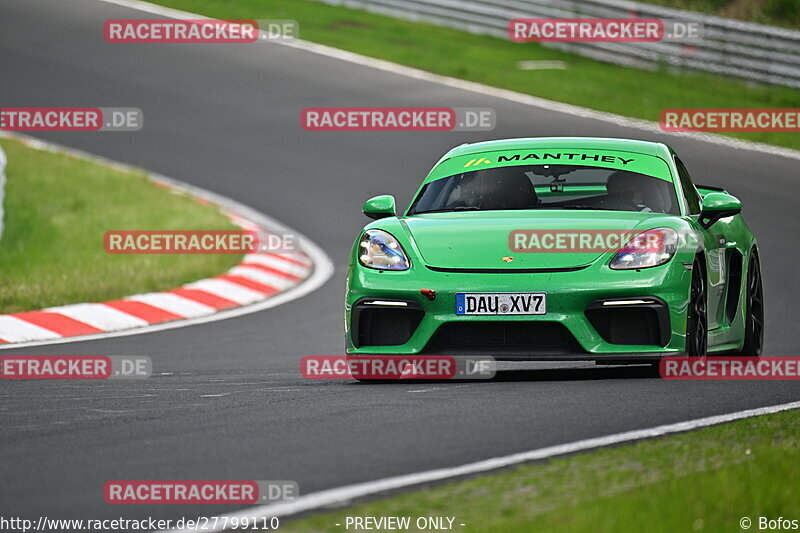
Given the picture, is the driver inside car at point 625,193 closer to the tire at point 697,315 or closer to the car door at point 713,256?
the car door at point 713,256

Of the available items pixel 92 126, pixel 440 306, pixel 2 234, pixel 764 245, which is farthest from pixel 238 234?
pixel 440 306

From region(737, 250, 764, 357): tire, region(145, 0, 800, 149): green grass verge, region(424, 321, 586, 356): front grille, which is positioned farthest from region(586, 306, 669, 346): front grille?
region(145, 0, 800, 149): green grass verge

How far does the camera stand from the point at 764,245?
621 inches

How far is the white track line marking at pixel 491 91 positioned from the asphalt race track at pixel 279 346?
11.1 inches

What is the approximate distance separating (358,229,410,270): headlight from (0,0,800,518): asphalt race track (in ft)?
2.12

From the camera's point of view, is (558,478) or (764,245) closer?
(558,478)

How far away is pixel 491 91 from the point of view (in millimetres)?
23656

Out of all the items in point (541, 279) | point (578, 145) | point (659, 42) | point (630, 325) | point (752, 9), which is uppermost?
point (752, 9)

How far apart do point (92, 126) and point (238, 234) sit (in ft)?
23.0

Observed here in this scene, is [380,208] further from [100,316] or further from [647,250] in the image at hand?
[100,316]

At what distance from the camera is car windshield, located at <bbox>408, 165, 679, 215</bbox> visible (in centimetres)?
878

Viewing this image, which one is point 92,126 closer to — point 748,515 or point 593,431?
point 593,431

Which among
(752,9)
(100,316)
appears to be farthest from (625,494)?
(752,9)

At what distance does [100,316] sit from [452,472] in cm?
774
